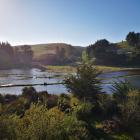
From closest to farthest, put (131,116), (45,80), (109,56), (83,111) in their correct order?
(131,116), (83,111), (45,80), (109,56)

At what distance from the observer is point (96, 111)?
3356 centimetres

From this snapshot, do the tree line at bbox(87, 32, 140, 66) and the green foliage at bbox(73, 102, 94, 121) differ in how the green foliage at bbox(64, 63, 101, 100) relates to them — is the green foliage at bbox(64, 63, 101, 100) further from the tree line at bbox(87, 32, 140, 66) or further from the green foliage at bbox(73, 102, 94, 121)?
the tree line at bbox(87, 32, 140, 66)

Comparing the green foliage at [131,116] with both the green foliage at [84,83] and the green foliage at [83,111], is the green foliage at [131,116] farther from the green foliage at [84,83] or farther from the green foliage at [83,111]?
the green foliage at [84,83]

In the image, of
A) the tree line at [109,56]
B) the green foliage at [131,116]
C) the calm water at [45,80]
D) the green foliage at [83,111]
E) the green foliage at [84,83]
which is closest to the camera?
the green foliage at [131,116]

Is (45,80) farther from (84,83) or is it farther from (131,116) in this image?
(131,116)

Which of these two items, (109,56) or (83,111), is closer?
(83,111)

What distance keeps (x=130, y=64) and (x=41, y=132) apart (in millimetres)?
113666

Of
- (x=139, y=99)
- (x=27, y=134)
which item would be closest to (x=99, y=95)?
(x=139, y=99)

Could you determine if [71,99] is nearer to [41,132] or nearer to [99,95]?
[99,95]

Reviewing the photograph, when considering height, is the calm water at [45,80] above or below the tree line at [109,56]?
below

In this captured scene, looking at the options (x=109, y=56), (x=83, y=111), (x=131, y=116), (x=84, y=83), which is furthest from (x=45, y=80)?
(x=109, y=56)

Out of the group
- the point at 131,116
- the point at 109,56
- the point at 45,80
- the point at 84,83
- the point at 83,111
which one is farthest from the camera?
the point at 109,56

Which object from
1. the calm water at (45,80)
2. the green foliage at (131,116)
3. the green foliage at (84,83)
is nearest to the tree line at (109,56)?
the calm water at (45,80)

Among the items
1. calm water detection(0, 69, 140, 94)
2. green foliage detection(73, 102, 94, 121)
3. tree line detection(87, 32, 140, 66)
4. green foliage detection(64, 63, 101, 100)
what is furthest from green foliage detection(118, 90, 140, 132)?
tree line detection(87, 32, 140, 66)
